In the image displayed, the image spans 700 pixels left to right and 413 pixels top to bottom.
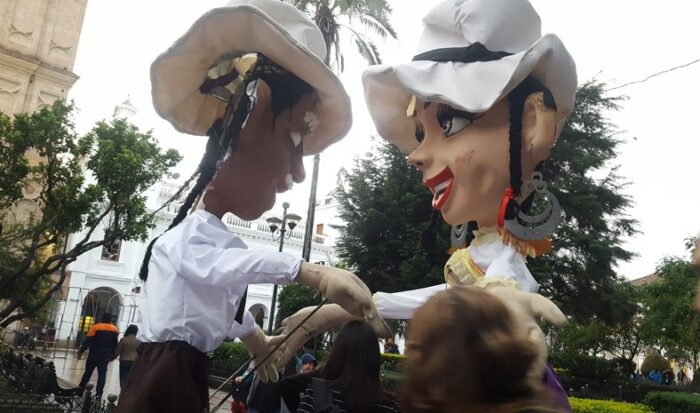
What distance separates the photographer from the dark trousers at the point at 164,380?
6.27 feet

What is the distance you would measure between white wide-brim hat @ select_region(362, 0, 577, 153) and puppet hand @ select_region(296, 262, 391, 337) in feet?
2.82

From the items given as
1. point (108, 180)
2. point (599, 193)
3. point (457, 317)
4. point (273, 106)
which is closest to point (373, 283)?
point (108, 180)

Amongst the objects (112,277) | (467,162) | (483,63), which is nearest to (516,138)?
(467,162)

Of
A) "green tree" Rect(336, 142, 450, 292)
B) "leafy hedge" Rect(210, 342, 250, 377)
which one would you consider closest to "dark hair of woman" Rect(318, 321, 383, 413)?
"green tree" Rect(336, 142, 450, 292)

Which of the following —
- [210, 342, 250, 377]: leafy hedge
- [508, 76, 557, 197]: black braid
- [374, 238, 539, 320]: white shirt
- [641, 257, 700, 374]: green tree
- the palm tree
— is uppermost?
the palm tree

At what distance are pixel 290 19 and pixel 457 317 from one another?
1863mm

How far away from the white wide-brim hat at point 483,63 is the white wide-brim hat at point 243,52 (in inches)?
11.1

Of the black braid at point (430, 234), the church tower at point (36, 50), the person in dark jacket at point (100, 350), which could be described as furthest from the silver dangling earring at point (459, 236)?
the church tower at point (36, 50)

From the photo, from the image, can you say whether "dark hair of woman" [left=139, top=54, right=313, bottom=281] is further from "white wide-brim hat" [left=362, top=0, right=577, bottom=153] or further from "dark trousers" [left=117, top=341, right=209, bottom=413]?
"dark trousers" [left=117, top=341, right=209, bottom=413]

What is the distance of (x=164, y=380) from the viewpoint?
1.93 meters

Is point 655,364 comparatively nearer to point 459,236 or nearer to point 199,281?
point 459,236

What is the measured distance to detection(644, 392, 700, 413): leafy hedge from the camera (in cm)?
959

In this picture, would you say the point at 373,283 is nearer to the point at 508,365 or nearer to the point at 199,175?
the point at 199,175

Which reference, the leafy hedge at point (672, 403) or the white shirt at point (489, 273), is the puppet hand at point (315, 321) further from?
the leafy hedge at point (672, 403)
